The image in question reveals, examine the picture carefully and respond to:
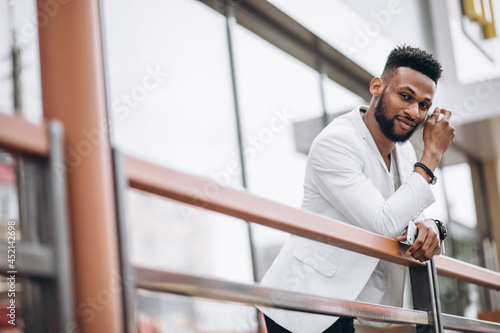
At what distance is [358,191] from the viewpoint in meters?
1.70

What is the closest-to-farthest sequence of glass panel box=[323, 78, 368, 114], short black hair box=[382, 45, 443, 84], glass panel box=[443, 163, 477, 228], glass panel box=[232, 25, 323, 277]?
1. short black hair box=[382, 45, 443, 84]
2. glass panel box=[232, 25, 323, 277]
3. glass panel box=[323, 78, 368, 114]
4. glass panel box=[443, 163, 477, 228]

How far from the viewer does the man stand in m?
1.70

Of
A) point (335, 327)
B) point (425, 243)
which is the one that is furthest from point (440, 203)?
point (425, 243)

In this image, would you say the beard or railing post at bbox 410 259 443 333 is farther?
the beard

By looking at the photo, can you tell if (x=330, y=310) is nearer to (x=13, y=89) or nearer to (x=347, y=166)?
(x=347, y=166)

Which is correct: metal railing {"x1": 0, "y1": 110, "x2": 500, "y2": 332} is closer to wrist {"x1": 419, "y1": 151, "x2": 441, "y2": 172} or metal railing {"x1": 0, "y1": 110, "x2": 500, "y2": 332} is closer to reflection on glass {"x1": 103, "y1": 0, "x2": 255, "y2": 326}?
wrist {"x1": 419, "y1": 151, "x2": 441, "y2": 172}

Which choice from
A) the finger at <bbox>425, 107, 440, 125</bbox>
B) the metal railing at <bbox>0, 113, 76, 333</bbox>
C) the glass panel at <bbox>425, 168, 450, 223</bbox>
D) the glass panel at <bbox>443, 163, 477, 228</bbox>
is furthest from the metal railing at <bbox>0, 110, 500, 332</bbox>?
the glass panel at <bbox>443, 163, 477, 228</bbox>

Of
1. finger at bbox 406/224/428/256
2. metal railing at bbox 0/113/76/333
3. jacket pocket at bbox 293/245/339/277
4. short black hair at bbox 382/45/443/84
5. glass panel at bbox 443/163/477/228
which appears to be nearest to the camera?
metal railing at bbox 0/113/76/333

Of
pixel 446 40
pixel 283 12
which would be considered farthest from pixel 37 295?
pixel 446 40

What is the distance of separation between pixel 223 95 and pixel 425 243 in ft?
7.65

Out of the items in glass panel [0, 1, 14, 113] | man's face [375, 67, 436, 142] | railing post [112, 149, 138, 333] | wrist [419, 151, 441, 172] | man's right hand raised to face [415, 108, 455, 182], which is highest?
glass panel [0, 1, 14, 113]

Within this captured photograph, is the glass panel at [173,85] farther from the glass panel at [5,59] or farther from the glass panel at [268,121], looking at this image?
the glass panel at [5,59]

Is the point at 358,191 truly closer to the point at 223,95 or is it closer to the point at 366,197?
the point at 366,197

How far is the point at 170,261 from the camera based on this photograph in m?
3.14
